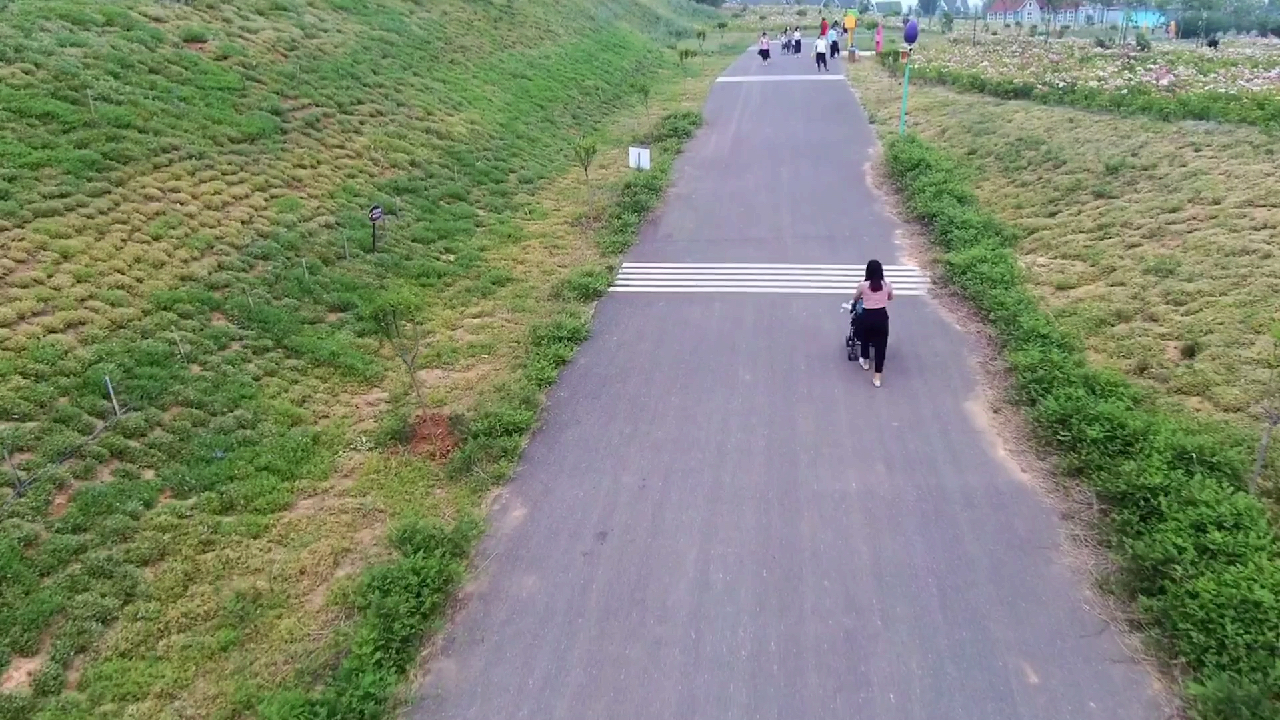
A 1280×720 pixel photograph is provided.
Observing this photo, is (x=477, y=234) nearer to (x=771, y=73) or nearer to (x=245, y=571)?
(x=245, y=571)

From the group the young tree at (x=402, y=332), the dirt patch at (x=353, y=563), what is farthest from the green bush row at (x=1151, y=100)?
the dirt patch at (x=353, y=563)

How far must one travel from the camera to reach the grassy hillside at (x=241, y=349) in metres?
4.92

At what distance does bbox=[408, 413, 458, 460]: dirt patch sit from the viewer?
682 cm

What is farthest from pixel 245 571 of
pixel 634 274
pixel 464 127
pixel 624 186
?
pixel 464 127

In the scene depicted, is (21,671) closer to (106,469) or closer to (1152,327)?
(106,469)

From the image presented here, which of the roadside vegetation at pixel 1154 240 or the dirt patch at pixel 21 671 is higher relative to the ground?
the roadside vegetation at pixel 1154 240

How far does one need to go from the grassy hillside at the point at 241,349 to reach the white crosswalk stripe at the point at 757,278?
792 millimetres

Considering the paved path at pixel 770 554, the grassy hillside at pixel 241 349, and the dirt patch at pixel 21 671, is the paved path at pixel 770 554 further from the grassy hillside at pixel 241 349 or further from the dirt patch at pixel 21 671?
the dirt patch at pixel 21 671

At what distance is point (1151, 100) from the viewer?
1538cm

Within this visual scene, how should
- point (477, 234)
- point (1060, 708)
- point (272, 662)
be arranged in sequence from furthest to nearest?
point (477, 234) → point (272, 662) → point (1060, 708)

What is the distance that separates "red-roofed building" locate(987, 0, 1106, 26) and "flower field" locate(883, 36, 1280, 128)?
86.3ft

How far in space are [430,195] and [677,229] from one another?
158 inches

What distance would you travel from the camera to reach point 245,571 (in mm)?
5484

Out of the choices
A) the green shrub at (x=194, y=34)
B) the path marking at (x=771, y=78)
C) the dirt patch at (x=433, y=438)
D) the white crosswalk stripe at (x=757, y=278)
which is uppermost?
the green shrub at (x=194, y=34)
